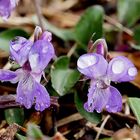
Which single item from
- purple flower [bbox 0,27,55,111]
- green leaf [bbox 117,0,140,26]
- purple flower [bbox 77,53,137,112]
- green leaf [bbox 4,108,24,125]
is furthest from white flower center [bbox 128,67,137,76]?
green leaf [bbox 117,0,140,26]

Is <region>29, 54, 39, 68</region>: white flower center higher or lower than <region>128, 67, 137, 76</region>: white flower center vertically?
higher

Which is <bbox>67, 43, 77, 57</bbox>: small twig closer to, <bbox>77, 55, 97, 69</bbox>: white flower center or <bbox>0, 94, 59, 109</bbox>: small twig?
<bbox>0, 94, 59, 109</bbox>: small twig

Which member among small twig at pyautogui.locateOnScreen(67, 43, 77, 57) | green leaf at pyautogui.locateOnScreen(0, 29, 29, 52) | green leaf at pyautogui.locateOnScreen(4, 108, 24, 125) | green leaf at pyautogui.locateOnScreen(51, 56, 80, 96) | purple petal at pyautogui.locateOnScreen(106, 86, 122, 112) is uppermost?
green leaf at pyautogui.locateOnScreen(0, 29, 29, 52)

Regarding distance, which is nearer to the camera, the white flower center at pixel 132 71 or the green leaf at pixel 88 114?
the white flower center at pixel 132 71

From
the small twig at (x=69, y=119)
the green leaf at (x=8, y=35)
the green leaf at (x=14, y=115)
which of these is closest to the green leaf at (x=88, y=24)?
the green leaf at (x=8, y=35)

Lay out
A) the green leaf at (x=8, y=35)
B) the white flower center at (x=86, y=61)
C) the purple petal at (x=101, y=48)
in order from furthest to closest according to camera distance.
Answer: the green leaf at (x=8, y=35) → the purple petal at (x=101, y=48) → the white flower center at (x=86, y=61)

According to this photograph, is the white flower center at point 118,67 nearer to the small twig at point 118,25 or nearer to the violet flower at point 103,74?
the violet flower at point 103,74

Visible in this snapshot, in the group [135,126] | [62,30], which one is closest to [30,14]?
[62,30]

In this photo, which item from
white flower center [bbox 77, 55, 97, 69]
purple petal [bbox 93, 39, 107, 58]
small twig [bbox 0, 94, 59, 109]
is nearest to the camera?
white flower center [bbox 77, 55, 97, 69]
